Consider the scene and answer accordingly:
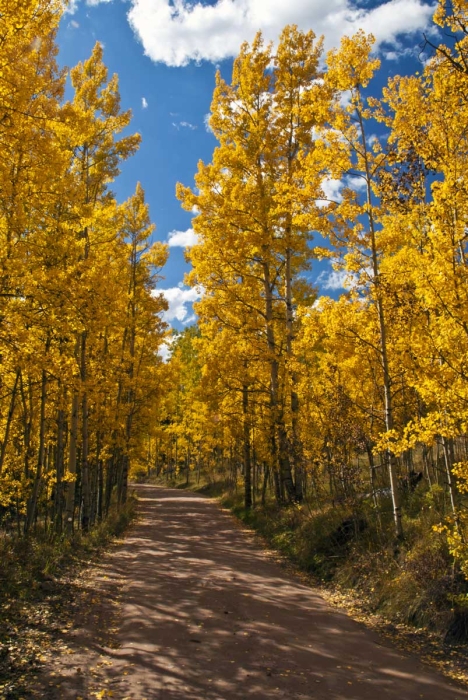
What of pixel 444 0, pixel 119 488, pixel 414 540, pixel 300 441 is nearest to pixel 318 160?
pixel 444 0

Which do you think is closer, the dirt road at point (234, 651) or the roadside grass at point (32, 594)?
the dirt road at point (234, 651)

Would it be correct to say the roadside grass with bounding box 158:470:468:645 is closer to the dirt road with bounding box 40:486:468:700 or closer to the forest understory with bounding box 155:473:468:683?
the forest understory with bounding box 155:473:468:683

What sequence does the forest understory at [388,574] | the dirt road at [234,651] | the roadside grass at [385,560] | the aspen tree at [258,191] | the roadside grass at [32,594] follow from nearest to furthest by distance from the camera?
the dirt road at [234,651], the roadside grass at [32,594], the forest understory at [388,574], the roadside grass at [385,560], the aspen tree at [258,191]

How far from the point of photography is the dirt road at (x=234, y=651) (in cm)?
401

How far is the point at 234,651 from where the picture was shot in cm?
480

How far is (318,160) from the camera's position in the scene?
8.16m

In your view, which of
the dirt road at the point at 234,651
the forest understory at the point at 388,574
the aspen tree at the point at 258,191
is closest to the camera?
the dirt road at the point at 234,651

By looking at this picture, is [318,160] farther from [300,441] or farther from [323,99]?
[300,441]

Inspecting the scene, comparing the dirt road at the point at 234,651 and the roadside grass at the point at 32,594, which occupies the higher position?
the roadside grass at the point at 32,594

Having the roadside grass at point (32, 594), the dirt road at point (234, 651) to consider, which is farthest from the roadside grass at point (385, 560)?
the roadside grass at point (32, 594)


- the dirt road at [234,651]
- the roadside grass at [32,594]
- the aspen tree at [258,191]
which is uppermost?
the aspen tree at [258,191]

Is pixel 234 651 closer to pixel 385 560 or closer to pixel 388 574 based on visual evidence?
pixel 388 574

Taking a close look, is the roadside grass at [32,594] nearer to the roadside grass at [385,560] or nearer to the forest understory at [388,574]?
the forest understory at [388,574]

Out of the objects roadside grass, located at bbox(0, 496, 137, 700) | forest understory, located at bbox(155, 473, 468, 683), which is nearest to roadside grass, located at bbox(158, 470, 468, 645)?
forest understory, located at bbox(155, 473, 468, 683)
